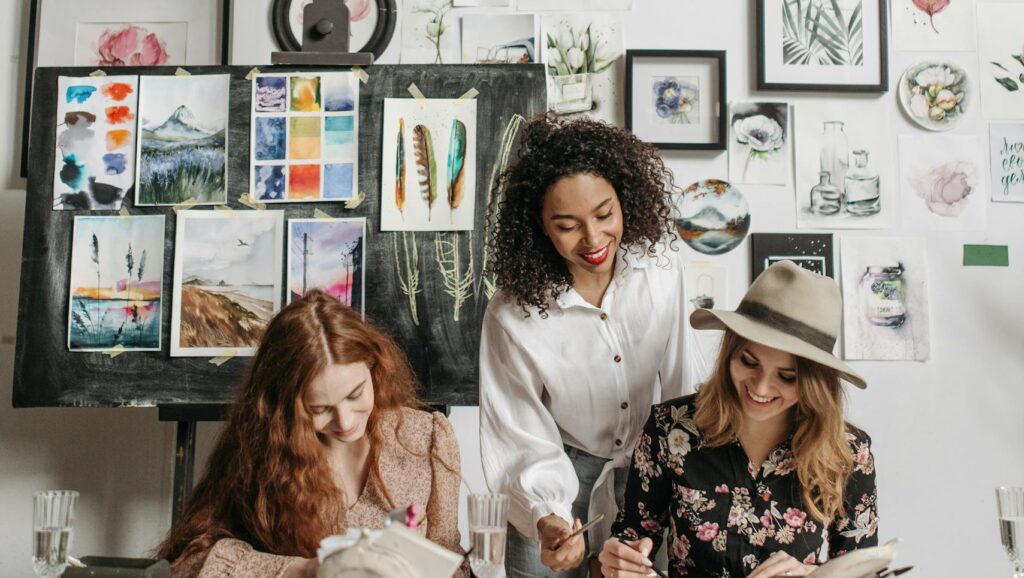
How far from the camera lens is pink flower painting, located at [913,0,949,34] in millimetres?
2525

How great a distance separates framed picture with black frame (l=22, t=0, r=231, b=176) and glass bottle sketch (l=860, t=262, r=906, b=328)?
2025 millimetres

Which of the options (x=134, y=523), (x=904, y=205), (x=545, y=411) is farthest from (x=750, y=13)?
(x=134, y=523)

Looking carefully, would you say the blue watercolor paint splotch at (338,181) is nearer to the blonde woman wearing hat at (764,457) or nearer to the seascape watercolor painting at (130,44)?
the seascape watercolor painting at (130,44)

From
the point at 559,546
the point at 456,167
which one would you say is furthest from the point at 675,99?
the point at 559,546

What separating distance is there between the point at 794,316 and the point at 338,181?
3.86 ft

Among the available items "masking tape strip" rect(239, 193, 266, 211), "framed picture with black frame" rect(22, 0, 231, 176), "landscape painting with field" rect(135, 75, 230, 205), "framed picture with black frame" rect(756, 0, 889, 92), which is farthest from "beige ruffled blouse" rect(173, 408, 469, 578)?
"framed picture with black frame" rect(22, 0, 231, 176)

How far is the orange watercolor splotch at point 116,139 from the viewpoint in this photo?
7.37 ft

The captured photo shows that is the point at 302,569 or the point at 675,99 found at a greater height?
the point at 675,99

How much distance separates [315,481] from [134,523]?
4.49ft

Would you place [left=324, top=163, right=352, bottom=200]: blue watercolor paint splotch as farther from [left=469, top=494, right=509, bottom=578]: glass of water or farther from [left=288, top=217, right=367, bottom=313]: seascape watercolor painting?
[left=469, top=494, right=509, bottom=578]: glass of water

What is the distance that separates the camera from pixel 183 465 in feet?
7.30

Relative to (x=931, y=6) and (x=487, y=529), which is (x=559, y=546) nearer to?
(x=487, y=529)

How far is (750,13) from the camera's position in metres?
2.54

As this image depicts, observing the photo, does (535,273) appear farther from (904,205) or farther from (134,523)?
(134,523)
